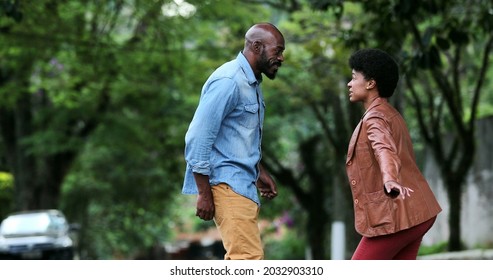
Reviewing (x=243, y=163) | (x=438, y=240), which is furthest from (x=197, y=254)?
(x=243, y=163)

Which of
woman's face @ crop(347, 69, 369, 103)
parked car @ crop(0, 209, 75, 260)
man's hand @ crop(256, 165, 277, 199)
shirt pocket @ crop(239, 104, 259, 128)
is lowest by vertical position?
parked car @ crop(0, 209, 75, 260)

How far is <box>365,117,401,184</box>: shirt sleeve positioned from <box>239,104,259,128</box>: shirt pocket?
0.61 meters

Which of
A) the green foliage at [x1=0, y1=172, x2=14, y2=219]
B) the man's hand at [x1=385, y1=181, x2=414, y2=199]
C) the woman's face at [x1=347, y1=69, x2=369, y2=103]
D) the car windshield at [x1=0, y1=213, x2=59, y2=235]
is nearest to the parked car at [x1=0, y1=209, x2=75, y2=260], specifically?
the car windshield at [x1=0, y1=213, x2=59, y2=235]

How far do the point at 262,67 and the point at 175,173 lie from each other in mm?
21958

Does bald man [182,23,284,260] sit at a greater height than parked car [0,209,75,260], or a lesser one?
greater

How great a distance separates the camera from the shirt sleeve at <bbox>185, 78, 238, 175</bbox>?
570 cm

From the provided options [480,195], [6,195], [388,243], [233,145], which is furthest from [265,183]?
[6,195]

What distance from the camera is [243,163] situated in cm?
586

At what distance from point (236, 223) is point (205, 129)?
0.50 m

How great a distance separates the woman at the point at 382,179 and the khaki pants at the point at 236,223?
515 mm

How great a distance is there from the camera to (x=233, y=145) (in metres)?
5.86

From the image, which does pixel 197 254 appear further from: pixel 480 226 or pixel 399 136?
pixel 399 136

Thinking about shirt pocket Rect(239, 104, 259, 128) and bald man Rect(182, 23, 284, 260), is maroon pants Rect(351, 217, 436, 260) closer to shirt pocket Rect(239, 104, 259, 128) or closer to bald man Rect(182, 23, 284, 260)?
bald man Rect(182, 23, 284, 260)

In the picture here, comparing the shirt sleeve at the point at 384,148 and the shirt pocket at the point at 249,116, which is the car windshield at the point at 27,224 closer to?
the shirt pocket at the point at 249,116
